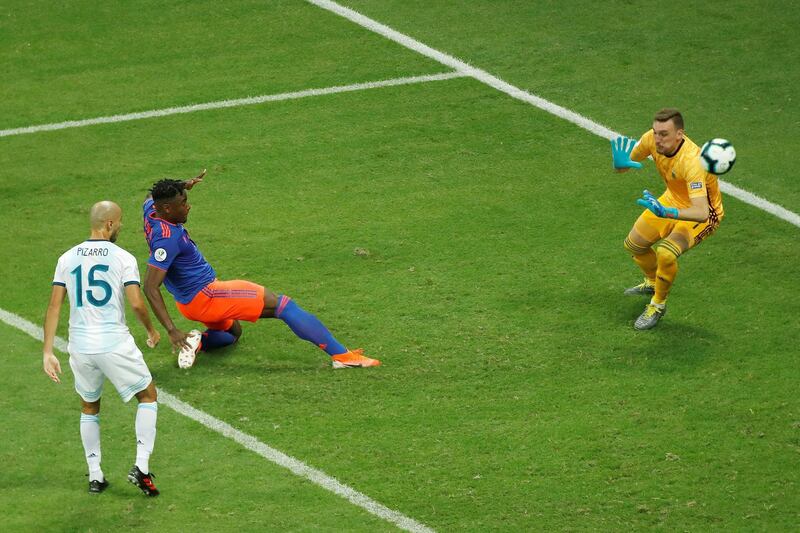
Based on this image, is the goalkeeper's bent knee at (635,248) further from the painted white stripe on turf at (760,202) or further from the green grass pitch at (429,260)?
the painted white stripe on turf at (760,202)

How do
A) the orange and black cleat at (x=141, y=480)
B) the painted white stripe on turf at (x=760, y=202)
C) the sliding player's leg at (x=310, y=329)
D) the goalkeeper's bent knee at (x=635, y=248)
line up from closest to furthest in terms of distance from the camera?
the orange and black cleat at (x=141, y=480)
the sliding player's leg at (x=310, y=329)
the goalkeeper's bent knee at (x=635, y=248)
the painted white stripe on turf at (x=760, y=202)

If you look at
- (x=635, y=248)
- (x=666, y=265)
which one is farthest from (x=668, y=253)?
(x=635, y=248)

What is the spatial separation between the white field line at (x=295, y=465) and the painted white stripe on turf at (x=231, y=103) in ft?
19.3

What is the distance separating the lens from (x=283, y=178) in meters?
13.5

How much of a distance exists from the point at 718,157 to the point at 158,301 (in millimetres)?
4638

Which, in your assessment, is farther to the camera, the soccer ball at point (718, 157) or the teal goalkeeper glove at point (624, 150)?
the teal goalkeeper glove at point (624, 150)

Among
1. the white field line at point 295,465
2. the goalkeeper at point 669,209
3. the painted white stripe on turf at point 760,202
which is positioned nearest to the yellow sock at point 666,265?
the goalkeeper at point 669,209

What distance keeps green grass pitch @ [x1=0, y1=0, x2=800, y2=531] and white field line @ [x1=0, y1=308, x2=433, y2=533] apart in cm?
8

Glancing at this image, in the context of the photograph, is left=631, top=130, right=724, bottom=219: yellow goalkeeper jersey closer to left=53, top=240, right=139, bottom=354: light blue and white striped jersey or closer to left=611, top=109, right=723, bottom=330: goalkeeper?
left=611, top=109, right=723, bottom=330: goalkeeper

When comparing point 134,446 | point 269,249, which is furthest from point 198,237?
point 134,446

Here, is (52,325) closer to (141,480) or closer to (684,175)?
(141,480)

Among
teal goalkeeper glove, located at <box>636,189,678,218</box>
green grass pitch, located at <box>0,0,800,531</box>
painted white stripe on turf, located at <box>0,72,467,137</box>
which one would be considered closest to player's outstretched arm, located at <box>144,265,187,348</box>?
green grass pitch, located at <box>0,0,800,531</box>

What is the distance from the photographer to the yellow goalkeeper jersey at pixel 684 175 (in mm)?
10406

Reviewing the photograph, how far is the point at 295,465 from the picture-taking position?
8820mm
